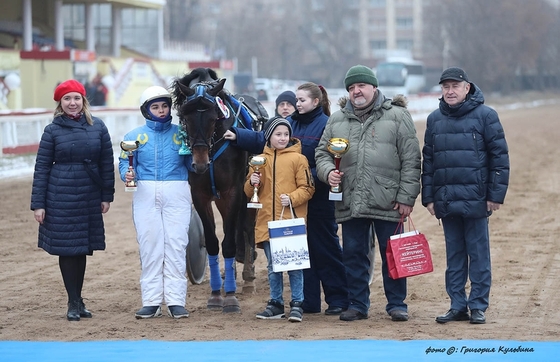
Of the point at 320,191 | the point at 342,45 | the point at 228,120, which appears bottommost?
the point at 320,191

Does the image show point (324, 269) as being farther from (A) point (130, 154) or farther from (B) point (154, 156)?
(A) point (130, 154)

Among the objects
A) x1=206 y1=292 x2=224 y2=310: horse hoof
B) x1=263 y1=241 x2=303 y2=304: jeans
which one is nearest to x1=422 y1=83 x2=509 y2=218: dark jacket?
x1=263 y1=241 x2=303 y2=304: jeans

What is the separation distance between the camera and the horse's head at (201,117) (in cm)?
736

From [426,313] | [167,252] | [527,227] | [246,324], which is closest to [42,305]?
[167,252]

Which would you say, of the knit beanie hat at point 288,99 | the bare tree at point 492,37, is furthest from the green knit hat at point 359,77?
the bare tree at point 492,37

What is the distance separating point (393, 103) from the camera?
7.56 m

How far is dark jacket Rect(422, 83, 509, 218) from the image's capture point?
23.5 ft

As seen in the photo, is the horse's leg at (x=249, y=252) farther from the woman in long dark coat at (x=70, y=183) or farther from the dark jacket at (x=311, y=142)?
the woman in long dark coat at (x=70, y=183)

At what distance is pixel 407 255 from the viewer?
7.37 metres

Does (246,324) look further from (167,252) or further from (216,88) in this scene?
(216,88)

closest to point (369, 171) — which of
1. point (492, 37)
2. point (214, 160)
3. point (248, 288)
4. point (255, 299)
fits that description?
point (214, 160)

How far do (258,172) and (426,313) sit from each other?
1.78 meters

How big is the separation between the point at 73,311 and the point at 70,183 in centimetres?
101

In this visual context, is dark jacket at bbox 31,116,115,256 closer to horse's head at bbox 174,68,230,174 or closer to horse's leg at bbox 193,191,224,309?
horse's head at bbox 174,68,230,174
